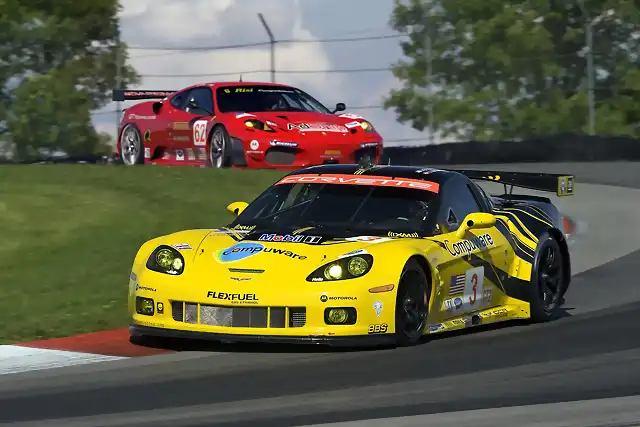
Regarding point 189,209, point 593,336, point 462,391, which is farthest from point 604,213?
point 462,391

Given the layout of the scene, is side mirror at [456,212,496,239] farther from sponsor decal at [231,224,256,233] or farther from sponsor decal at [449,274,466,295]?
sponsor decal at [231,224,256,233]

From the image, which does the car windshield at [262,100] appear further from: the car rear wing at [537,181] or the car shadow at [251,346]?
the car shadow at [251,346]

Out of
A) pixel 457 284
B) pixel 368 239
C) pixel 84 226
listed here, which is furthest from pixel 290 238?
pixel 84 226

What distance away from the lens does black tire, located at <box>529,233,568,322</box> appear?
10.1 meters

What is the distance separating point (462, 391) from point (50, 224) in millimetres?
7208

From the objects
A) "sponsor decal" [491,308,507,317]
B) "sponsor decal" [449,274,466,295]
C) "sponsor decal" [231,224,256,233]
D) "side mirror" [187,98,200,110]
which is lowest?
"sponsor decal" [491,308,507,317]

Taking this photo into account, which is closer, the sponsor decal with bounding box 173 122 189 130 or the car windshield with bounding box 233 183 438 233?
the car windshield with bounding box 233 183 438 233

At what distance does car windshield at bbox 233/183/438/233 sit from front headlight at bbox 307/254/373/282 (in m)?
0.70

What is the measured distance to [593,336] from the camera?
9.28 meters

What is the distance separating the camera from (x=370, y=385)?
283 inches

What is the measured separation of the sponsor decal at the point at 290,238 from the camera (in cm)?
873

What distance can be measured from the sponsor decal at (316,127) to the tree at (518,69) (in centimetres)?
2723

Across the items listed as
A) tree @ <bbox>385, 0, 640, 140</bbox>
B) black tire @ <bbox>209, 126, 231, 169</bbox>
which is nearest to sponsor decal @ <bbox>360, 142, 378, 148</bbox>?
black tire @ <bbox>209, 126, 231, 169</bbox>

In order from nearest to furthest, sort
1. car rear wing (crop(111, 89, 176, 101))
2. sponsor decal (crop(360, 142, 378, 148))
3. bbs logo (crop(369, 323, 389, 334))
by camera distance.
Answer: bbs logo (crop(369, 323, 389, 334)) → sponsor decal (crop(360, 142, 378, 148)) → car rear wing (crop(111, 89, 176, 101))
